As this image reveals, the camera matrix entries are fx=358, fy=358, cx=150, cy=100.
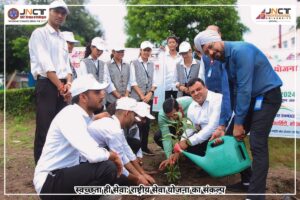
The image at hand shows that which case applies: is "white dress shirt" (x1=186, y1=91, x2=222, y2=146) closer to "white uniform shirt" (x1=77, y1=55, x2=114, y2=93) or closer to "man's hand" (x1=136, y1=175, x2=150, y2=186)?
"man's hand" (x1=136, y1=175, x2=150, y2=186)

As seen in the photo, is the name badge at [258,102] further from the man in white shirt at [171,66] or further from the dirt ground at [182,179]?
the man in white shirt at [171,66]

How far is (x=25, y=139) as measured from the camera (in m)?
7.13

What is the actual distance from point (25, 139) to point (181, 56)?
363 centimetres

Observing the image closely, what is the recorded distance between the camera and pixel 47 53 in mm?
3787

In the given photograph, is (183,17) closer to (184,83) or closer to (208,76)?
(184,83)

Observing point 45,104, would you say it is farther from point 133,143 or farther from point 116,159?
point 116,159

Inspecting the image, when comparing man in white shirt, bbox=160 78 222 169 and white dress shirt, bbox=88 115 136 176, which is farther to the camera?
man in white shirt, bbox=160 78 222 169

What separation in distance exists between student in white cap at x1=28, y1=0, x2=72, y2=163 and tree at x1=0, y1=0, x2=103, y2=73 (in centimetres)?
1541

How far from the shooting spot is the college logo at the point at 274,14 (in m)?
4.47

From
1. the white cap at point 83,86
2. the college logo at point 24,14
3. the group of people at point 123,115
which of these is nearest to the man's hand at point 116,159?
the group of people at point 123,115

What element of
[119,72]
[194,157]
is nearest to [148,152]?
[119,72]

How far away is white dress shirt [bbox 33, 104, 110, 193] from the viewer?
8.54 feet

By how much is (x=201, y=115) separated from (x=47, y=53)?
1.83 m

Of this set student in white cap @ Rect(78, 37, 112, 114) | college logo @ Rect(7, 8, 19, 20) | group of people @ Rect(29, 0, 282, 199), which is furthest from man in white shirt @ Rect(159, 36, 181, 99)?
college logo @ Rect(7, 8, 19, 20)
